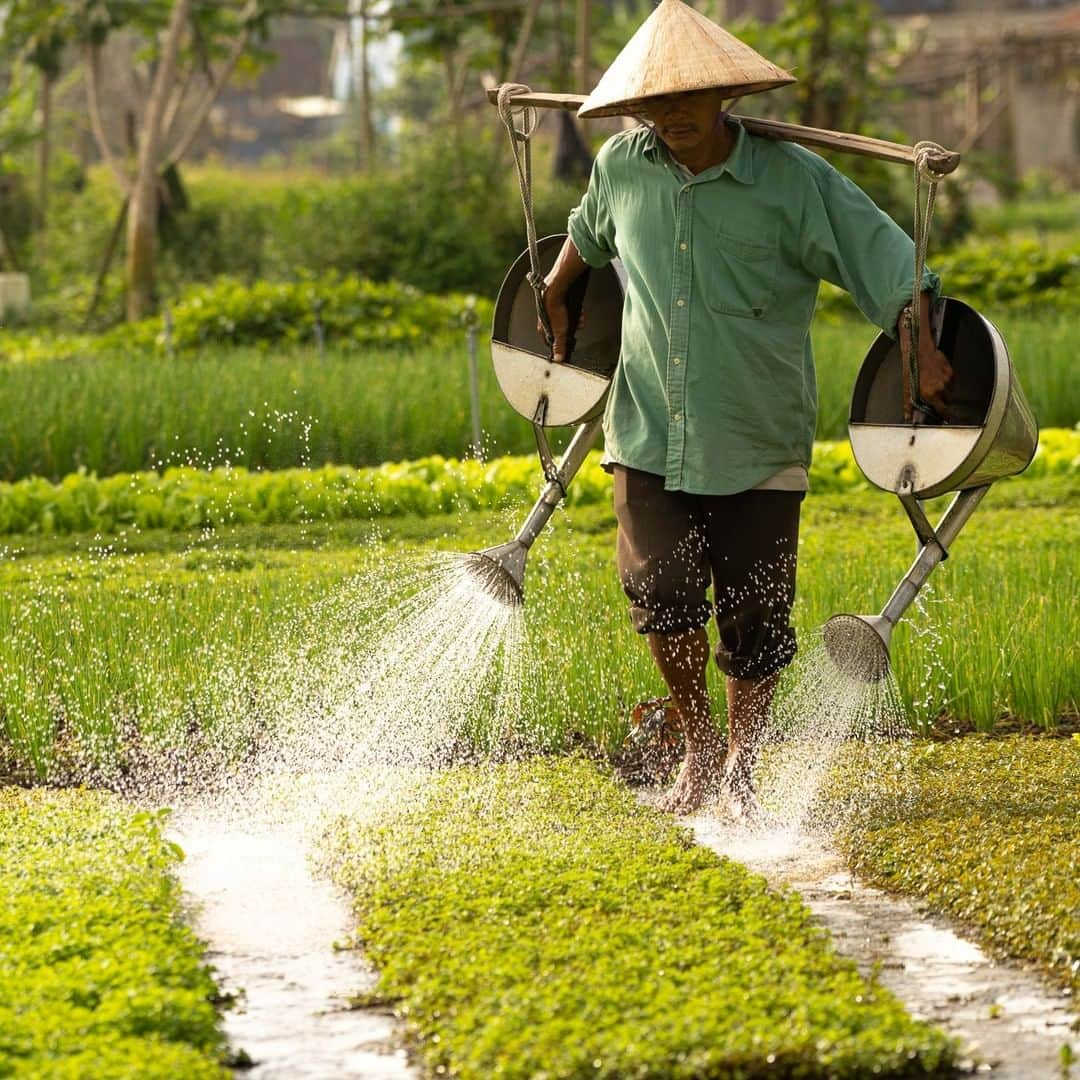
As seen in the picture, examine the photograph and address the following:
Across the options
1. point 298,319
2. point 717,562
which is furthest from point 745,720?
point 298,319

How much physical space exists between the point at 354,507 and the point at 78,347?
702 cm

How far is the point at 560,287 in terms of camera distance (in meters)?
4.23

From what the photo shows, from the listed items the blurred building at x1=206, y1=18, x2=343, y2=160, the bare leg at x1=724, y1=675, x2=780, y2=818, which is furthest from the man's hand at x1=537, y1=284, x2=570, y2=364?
the blurred building at x1=206, y1=18, x2=343, y2=160

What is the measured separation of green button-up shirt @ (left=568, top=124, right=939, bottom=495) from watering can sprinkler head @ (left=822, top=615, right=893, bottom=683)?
1.13ft

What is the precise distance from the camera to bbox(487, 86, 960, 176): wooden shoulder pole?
3496mm

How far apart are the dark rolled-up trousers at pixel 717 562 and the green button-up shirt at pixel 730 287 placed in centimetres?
9

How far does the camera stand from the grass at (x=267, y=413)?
8953mm

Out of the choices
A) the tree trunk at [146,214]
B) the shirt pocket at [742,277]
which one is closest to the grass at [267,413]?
the shirt pocket at [742,277]

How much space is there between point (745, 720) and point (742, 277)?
959 mm

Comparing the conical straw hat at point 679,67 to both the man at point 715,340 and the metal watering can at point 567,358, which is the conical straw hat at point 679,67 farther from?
the metal watering can at point 567,358

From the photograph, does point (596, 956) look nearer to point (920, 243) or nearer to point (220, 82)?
point (920, 243)

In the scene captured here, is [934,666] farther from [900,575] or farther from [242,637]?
[242,637]

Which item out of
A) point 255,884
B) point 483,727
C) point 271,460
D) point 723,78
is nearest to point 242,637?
point 483,727

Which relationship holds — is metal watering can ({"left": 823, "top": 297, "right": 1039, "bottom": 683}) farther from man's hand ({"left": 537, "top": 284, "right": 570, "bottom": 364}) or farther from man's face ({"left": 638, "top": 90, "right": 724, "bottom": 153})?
man's hand ({"left": 537, "top": 284, "right": 570, "bottom": 364})
